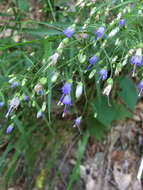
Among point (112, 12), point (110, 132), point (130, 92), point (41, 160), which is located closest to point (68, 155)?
point (41, 160)

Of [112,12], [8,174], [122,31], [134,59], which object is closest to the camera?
[134,59]

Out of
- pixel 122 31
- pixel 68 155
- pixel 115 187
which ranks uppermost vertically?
pixel 122 31

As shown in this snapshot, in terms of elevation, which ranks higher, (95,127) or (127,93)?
(127,93)

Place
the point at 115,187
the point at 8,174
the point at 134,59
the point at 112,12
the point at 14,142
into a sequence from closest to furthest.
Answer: the point at 134,59 < the point at 112,12 < the point at 8,174 < the point at 14,142 < the point at 115,187

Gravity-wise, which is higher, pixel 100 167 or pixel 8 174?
pixel 8 174

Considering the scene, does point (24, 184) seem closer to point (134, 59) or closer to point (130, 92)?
point (130, 92)

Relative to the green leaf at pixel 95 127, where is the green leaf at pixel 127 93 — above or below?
above

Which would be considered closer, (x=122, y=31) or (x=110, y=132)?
(x=122, y=31)

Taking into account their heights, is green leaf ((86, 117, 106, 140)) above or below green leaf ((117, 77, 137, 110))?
below
